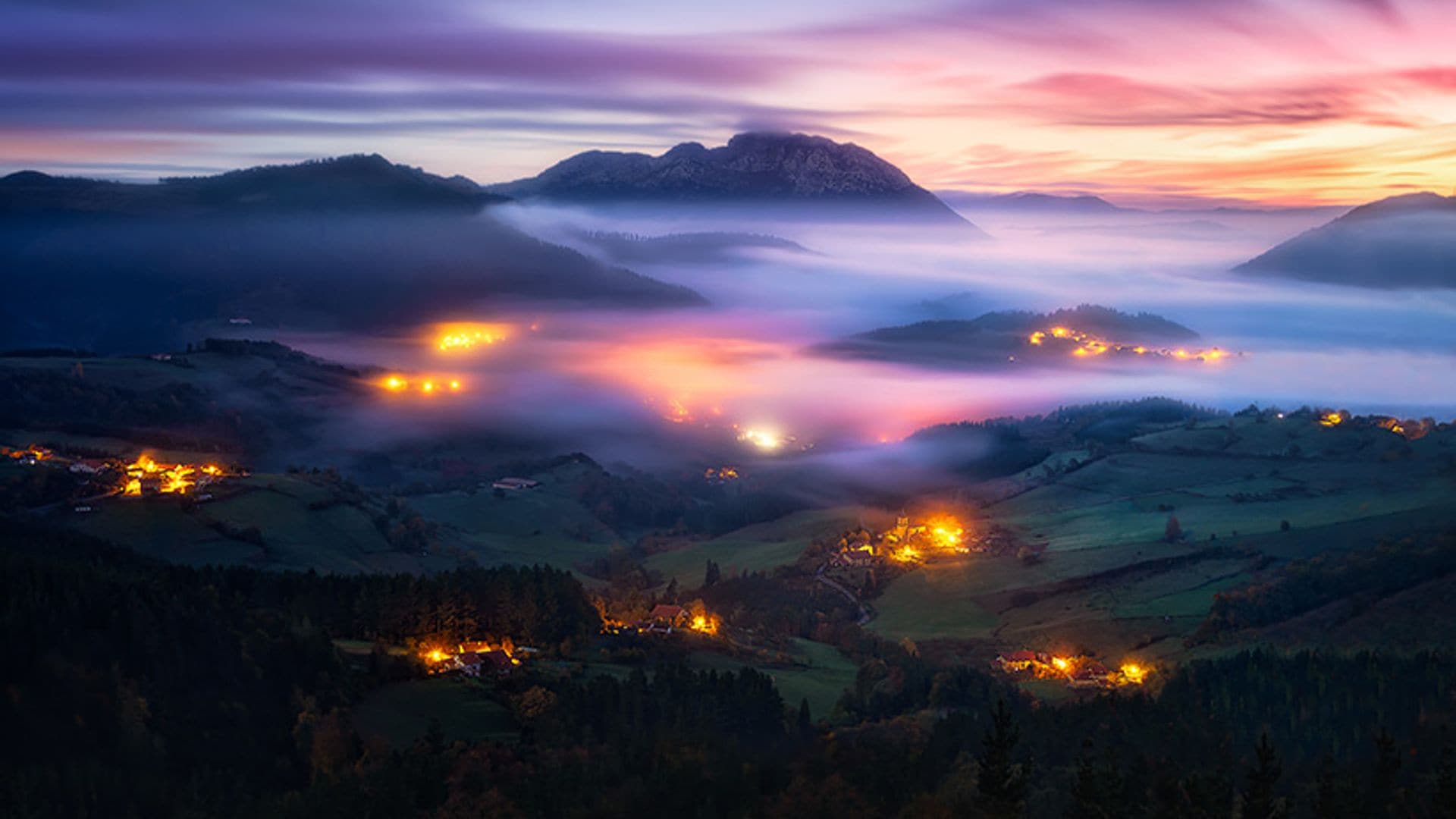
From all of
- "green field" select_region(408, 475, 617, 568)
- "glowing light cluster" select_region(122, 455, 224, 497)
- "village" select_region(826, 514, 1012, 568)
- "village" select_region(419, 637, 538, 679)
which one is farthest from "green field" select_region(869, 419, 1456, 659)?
"glowing light cluster" select_region(122, 455, 224, 497)

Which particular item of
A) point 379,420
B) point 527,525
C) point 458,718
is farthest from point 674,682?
point 379,420

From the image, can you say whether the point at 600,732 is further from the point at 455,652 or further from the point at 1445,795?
the point at 1445,795

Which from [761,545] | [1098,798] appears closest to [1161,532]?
[761,545]

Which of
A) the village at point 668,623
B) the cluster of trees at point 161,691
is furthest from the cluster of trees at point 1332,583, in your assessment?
the cluster of trees at point 161,691

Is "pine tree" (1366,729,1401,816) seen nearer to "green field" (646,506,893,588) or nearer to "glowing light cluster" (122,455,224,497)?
"green field" (646,506,893,588)

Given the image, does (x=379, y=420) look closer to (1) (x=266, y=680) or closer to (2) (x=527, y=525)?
(2) (x=527, y=525)

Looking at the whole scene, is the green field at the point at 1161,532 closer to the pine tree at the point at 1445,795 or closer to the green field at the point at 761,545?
the green field at the point at 761,545
